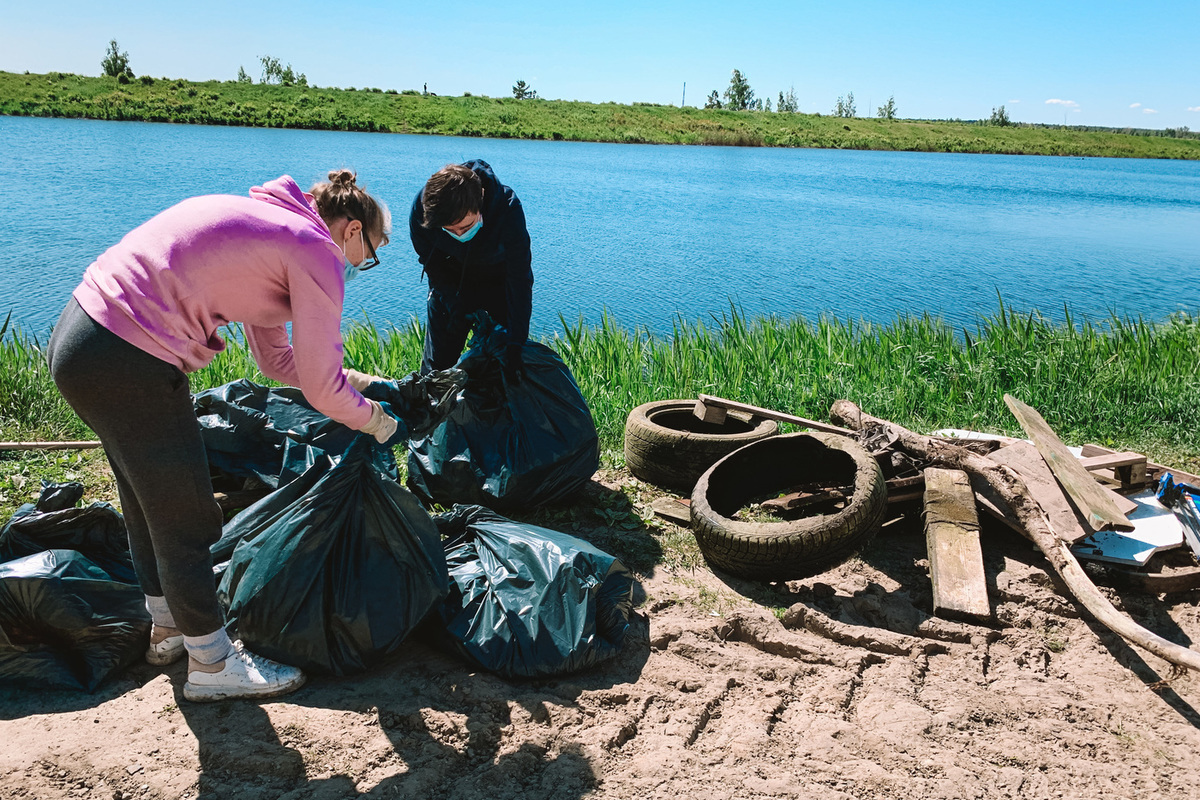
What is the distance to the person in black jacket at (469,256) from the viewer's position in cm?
369

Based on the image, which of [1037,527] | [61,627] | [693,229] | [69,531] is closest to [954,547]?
[1037,527]

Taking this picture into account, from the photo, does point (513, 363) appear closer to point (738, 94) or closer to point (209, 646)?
point (209, 646)

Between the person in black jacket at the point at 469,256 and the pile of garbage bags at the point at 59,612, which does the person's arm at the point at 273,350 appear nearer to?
the pile of garbage bags at the point at 59,612

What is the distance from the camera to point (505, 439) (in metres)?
4.11

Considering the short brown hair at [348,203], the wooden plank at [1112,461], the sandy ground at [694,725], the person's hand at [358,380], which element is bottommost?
the sandy ground at [694,725]

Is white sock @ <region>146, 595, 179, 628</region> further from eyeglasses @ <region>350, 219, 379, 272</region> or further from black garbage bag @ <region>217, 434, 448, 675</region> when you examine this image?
eyeglasses @ <region>350, 219, 379, 272</region>

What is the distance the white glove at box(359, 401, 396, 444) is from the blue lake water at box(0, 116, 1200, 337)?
6.07 m

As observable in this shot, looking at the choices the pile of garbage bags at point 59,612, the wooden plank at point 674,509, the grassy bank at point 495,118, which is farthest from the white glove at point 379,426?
the grassy bank at point 495,118

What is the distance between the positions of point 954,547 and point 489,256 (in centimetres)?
269

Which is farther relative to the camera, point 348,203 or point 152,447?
point 348,203

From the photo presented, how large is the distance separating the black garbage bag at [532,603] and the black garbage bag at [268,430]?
73cm

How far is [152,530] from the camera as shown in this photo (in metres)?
2.34

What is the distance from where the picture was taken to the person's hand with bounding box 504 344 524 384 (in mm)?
4086

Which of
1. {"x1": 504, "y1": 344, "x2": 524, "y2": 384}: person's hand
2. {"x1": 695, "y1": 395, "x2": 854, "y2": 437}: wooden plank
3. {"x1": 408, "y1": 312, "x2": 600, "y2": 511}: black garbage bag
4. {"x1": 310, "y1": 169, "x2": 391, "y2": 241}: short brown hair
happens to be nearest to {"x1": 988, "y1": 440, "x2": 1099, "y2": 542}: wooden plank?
{"x1": 695, "y1": 395, "x2": 854, "y2": 437}: wooden plank
